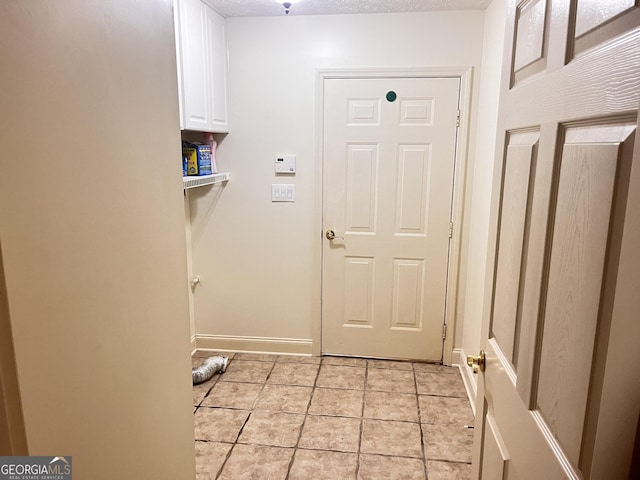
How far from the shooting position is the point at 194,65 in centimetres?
251

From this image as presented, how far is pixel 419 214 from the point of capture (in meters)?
3.05

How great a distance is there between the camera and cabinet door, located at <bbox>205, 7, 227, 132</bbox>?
273cm

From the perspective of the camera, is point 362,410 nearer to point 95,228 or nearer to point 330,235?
point 330,235

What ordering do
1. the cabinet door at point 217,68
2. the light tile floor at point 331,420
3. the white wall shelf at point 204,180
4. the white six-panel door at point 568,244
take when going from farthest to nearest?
the cabinet door at point 217,68
the white wall shelf at point 204,180
the light tile floor at point 331,420
the white six-panel door at point 568,244

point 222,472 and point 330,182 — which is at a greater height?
point 330,182

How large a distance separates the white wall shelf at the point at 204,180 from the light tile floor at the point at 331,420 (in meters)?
1.32

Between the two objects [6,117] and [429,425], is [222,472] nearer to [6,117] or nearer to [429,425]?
[429,425]

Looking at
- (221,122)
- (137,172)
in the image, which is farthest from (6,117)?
(221,122)

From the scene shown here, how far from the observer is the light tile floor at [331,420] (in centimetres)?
215

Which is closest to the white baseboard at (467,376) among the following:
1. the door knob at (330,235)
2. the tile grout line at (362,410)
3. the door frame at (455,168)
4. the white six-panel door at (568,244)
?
the door frame at (455,168)

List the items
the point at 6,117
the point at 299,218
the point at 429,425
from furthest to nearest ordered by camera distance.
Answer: the point at 299,218
the point at 429,425
the point at 6,117

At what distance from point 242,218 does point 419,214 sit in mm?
1256

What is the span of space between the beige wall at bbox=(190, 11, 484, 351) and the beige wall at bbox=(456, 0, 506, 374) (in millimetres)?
139

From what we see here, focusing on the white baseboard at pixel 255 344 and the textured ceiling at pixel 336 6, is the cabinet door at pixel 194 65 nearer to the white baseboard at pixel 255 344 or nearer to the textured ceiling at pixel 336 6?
the textured ceiling at pixel 336 6
